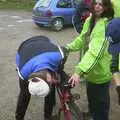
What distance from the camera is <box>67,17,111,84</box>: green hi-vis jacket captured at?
4233mm

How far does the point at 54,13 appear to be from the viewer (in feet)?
53.4

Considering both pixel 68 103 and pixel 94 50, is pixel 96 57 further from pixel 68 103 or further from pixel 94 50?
pixel 68 103

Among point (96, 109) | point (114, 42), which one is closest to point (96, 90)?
point (96, 109)

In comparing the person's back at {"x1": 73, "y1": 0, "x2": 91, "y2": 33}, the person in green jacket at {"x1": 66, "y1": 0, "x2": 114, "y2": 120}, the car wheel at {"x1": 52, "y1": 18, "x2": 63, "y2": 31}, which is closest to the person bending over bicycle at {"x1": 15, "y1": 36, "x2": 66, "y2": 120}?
the person in green jacket at {"x1": 66, "y1": 0, "x2": 114, "y2": 120}

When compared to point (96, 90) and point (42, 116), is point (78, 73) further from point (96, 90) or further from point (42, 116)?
point (42, 116)

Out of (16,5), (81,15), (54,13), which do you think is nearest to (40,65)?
(81,15)

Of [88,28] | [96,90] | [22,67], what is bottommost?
[96,90]

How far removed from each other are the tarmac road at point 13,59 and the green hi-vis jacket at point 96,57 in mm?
1638

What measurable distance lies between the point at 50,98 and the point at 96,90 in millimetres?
874

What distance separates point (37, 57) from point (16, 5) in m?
19.8

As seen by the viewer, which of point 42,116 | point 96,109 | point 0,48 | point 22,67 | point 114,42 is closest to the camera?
point 114,42

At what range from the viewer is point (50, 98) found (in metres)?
5.70

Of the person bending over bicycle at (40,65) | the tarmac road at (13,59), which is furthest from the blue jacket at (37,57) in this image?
the tarmac road at (13,59)

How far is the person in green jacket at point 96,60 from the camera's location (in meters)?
4.26
